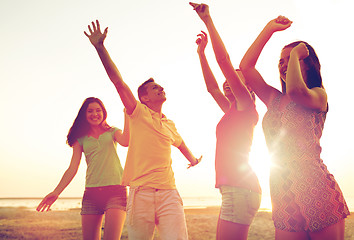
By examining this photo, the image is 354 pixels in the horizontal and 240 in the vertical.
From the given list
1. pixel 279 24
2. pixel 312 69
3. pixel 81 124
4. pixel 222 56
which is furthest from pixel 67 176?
pixel 312 69

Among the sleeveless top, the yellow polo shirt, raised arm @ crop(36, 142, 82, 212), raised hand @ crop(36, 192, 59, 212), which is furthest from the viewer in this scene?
the sleeveless top

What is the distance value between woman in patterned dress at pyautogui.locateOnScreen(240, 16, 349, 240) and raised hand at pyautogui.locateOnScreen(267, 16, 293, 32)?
239 mm

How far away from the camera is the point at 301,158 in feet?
8.97

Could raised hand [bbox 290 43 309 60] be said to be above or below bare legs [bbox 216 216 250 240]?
above

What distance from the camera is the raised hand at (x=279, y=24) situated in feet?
10.6

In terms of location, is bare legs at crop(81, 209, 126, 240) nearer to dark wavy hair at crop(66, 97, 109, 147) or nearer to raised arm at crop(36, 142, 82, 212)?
raised arm at crop(36, 142, 82, 212)

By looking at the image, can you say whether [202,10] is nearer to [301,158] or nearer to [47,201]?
[301,158]

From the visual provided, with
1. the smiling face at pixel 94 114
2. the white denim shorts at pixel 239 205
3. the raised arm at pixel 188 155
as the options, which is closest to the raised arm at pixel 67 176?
the smiling face at pixel 94 114

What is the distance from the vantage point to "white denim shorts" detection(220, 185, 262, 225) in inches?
141

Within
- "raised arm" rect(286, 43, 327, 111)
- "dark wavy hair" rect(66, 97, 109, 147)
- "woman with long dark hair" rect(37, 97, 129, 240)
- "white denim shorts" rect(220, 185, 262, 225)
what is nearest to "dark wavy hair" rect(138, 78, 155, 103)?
"woman with long dark hair" rect(37, 97, 129, 240)

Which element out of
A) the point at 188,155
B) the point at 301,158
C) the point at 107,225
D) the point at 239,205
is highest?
the point at 301,158

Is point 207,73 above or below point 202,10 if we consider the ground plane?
below

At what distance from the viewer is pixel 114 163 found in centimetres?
572

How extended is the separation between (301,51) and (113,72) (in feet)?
8.12
